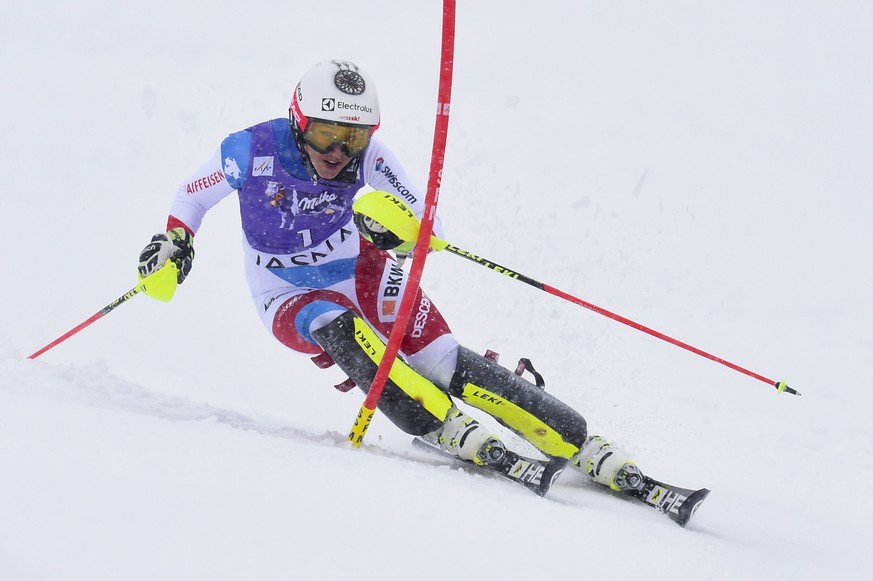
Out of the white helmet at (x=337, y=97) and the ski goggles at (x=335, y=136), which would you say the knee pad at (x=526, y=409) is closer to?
the ski goggles at (x=335, y=136)

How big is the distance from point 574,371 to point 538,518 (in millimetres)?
3696

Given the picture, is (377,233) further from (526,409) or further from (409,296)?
(526,409)

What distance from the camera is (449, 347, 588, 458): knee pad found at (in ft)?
13.2

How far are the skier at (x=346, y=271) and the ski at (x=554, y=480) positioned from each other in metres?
0.04

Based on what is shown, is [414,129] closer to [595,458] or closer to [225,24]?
[225,24]

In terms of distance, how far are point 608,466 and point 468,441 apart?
2.37ft

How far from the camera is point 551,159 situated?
10.3 m

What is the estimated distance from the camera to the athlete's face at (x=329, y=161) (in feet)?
13.5

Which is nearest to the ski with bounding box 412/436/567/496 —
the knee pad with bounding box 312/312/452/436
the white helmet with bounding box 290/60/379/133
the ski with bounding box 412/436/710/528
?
the ski with bounding box 412/436/710/528

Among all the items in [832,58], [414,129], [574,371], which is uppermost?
[832,58]

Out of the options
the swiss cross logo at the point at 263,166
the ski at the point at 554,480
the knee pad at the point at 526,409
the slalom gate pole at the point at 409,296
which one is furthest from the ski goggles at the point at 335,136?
the ski at the point at 554,480

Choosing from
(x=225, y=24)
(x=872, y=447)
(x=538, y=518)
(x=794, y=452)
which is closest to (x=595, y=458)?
(x=538, y=518)

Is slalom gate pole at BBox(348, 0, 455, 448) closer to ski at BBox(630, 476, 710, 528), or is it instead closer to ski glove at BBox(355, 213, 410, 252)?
ski glove at BBox(355, 213, 410, 252)

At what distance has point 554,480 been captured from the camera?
12.2 feet
